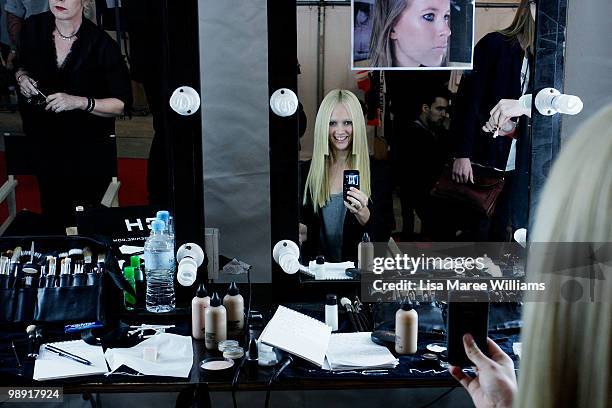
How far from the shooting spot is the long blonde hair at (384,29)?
6.18 feet

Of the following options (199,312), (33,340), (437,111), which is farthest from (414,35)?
(33,340)

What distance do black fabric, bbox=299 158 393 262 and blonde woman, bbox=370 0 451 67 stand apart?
293mm

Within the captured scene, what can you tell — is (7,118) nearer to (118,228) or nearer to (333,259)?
(118,228)

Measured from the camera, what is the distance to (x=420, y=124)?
1.92 meters

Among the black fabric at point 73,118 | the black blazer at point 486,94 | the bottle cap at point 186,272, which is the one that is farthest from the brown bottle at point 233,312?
the black blazer at point 486,94

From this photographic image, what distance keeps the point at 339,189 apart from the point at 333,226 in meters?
0.11

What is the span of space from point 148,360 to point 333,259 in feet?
2.06

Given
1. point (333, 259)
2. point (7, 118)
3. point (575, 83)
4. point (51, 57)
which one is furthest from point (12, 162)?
point (575, 83)

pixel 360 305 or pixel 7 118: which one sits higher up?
pixel 7 118

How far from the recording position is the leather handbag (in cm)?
198

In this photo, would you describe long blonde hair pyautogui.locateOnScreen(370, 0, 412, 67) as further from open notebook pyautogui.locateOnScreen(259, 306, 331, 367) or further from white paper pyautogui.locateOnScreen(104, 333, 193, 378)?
white paper pyautogui.locateOnScreen(104, 333, 193, 378)

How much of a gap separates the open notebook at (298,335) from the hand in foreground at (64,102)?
0.80m

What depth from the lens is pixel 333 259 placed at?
2.02m

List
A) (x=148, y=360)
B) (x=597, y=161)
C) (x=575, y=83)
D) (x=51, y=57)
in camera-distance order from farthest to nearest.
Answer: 1. (x=575, y=83)
2. (x=51, y=57)
3. (x=148, y=360)
4. (x=597, y=161)
